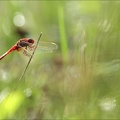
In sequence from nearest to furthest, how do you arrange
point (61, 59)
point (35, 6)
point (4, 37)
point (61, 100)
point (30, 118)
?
point (30, 118)
point (61, 100)
point (61, 59)
point (4, 37)
point (35, 6)

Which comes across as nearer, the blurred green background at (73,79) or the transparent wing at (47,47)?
the blurred green background at (73,79)

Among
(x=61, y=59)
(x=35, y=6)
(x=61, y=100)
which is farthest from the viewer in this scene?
(x=35, y=6)

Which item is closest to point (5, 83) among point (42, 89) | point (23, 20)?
point (42, 89)

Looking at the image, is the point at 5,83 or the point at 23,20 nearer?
the point at 5,83

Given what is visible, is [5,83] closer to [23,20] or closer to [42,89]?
[42,89]

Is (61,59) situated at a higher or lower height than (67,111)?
lower

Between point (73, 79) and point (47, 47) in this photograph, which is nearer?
point (73, 79)

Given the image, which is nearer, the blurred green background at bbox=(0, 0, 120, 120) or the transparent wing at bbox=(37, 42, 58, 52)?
the blurred green background at bbox=(0, 0, 120, 120)

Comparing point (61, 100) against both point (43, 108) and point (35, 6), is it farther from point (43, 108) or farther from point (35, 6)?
point (35, 6)

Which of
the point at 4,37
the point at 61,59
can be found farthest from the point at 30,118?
the point at 4,37
